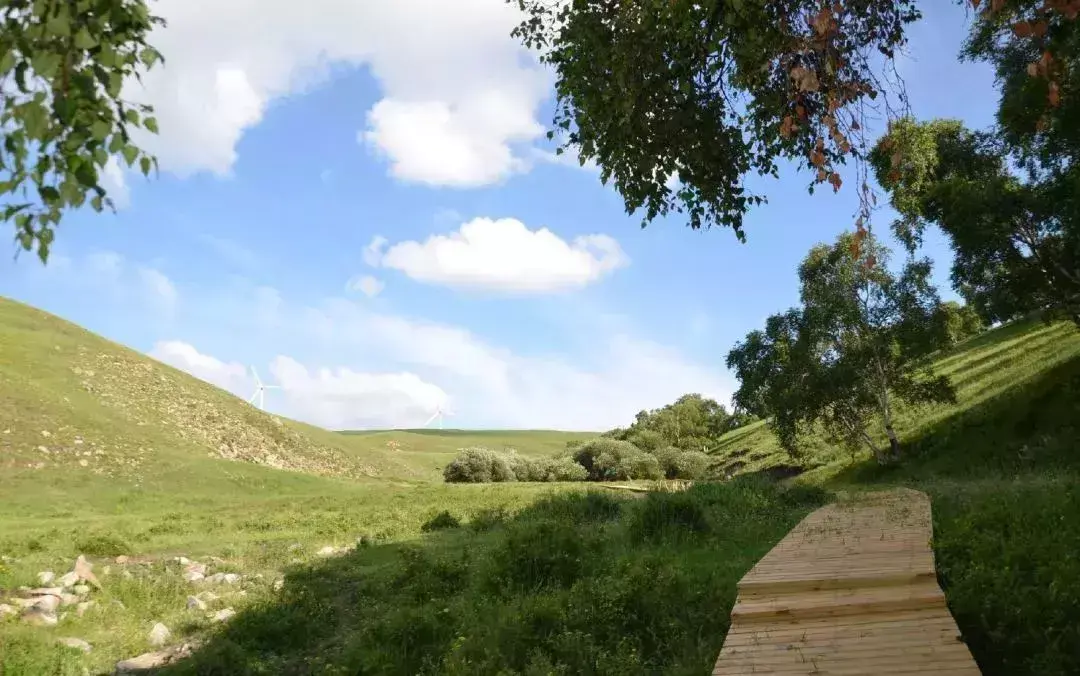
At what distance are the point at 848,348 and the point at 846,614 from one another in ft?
87.7

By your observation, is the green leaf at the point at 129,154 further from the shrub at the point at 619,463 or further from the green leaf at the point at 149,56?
the shrub at the point at 619,463

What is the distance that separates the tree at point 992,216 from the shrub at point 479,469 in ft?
106

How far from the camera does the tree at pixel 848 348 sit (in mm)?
30953

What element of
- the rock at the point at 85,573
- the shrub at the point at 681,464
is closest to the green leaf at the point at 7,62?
the rock at the point at 85,573

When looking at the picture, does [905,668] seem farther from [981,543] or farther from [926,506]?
[926,506]

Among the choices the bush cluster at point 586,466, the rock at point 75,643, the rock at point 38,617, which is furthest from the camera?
the bush cluster at point 586,466

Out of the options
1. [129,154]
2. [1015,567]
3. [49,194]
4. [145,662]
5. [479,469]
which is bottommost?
[145,662]

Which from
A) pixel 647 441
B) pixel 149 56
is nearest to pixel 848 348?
pixel 149 56

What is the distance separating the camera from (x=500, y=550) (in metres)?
15.4

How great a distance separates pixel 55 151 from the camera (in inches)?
183

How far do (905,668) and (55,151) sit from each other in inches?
292

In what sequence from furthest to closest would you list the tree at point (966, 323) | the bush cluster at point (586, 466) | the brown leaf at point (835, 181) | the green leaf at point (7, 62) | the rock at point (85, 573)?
the tree at point (966, 323), the bush cluster at point (586, 466), the rock at point (85, 573), the brown leaf at point (835, 181), the green leaf at point (7, 62)

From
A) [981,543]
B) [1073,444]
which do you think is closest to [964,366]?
[1073,444]

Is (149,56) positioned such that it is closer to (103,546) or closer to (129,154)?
(129,154)
